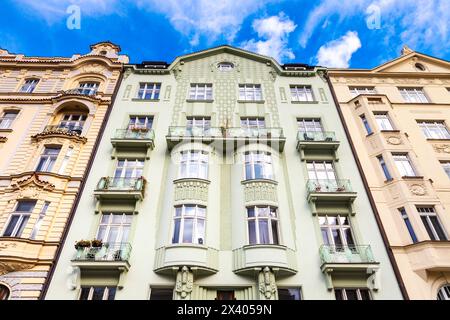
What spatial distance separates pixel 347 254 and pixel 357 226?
76.4 inches

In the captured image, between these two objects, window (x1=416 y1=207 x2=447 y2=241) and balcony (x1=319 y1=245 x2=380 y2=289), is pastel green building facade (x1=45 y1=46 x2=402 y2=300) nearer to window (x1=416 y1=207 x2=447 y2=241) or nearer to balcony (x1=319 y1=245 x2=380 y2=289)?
balcony (x1=319 y1=245 x2=380 y2=289)

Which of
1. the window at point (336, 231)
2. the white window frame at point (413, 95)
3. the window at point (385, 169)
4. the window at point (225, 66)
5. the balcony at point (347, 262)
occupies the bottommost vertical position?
the balcony at point (347, 262)

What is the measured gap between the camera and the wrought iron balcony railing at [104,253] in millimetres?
12648

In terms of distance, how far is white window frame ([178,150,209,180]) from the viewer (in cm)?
1594

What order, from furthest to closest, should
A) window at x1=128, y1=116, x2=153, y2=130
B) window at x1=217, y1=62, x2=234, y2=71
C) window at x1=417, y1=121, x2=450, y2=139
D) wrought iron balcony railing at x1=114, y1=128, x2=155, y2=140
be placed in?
window at x1=217, y1=62, x2=234, y2=71 < window at x1=128, y1=116, x2=153, y2=130 < window at x1=417, y1=121, x2=450, y2=139 < wrought iron balcony railing at x1=114, y1=128, x2=155, y2=140

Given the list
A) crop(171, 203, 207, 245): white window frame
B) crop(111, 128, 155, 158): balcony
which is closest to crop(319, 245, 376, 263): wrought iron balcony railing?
crop(171, 203, 207, 245): white window frame

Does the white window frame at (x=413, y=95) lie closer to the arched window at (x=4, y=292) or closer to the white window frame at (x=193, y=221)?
the white window frame at (x=193, y=221)

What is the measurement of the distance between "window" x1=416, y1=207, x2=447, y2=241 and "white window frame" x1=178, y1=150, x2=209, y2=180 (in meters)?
11.3

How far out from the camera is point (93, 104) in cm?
1952

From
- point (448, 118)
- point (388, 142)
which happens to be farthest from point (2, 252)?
point (448, 118)

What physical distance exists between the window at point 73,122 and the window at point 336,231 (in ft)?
51.3

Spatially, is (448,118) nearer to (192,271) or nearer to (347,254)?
(347,254)

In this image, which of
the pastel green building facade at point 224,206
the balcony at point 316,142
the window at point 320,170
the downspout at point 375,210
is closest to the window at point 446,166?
the downspout at point 375,210

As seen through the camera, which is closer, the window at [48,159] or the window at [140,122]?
the window at [48,159]
